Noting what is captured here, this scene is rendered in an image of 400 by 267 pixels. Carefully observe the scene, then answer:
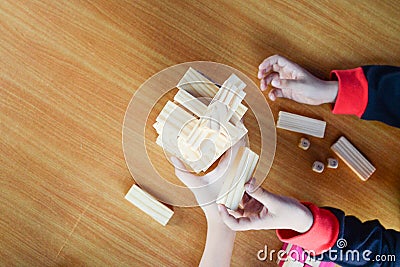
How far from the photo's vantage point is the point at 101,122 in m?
0.80

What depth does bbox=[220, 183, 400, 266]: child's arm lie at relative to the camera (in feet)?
2.49

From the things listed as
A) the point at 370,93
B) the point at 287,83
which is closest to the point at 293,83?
the point at 287,83

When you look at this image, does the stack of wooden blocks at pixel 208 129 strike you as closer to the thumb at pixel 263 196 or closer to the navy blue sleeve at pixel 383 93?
the thumb at pixel 263 196

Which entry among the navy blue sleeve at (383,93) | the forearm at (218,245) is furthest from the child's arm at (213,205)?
Result: the navy blue sleeve at (383,93)

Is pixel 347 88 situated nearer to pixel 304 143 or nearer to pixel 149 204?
pixel 304 143

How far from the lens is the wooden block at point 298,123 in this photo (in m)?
0.82

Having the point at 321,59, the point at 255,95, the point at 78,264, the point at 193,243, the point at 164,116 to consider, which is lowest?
the point at 78,264

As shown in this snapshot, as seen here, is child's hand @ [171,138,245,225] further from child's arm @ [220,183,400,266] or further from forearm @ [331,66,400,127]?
forearm @ [331,66,400,127]

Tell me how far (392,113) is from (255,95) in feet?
0.77

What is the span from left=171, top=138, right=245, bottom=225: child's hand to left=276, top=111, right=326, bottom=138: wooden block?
0.10 metres

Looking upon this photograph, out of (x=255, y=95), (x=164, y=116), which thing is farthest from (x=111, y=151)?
(x=255, y=95)

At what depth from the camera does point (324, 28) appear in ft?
2.77

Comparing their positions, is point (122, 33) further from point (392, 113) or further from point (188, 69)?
point (392, 113)

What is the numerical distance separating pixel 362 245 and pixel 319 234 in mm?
72
